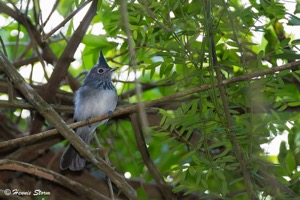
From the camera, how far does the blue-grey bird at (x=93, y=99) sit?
4.32 m

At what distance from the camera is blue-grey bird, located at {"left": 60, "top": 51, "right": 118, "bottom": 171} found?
170 inches

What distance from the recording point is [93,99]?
190 inches

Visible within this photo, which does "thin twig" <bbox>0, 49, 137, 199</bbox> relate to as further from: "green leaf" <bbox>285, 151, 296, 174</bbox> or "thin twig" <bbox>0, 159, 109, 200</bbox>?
"green leaf" <bbox>285, 151, 296, 174</bbox>

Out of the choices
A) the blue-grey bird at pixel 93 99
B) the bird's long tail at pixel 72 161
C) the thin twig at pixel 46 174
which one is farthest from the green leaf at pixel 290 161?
the bird's long tail at pixel 72 161

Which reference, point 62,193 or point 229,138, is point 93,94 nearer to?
point 62,193

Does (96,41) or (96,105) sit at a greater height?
(96,41)

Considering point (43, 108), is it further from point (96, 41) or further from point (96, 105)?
point (96, 105)

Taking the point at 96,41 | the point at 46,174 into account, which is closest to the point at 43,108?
the point at 46,174

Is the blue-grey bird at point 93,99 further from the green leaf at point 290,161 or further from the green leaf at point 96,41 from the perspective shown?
the green leaf at point 290,161

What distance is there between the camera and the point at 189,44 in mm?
3076

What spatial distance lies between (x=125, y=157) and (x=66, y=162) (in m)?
0.64

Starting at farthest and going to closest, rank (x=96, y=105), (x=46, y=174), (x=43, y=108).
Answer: (x=96, y=105) → (x=46, y=174) → (x=43, y=108)

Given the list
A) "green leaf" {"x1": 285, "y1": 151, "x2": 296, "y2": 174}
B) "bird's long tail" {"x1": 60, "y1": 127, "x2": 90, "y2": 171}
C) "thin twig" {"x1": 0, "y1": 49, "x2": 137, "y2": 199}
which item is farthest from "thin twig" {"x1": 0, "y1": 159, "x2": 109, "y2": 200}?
"green leaf" {"x1": 285, "y1": 151, "x2": 296, "y2": 174}

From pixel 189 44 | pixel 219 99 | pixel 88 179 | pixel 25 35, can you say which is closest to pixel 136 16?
pixel 189 44
